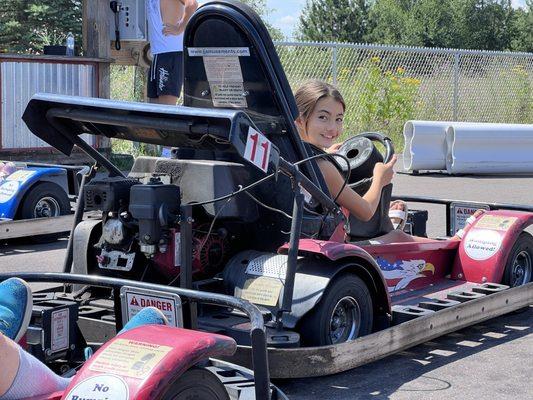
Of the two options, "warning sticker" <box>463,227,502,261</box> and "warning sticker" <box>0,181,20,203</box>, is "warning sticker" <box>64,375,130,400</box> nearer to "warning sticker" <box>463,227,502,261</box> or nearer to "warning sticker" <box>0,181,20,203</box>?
"warning sticker" <box>463,227,502,261</box>

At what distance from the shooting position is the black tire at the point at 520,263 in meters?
5.84

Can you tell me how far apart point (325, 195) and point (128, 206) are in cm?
93

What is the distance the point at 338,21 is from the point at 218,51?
224 feet

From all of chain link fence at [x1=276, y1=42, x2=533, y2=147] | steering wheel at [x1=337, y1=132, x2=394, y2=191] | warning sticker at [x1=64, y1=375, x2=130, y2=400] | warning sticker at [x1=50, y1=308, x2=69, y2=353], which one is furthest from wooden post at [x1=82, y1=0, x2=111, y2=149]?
warning sticker at [x1=64, y1=375, x2=130, y2=400]

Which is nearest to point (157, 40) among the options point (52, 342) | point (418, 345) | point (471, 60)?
point (418, 345)

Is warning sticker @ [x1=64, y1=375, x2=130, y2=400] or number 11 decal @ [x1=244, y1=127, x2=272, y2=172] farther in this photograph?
number 11 decal @ [x1=244, y1=127, x2=272, y2=172]

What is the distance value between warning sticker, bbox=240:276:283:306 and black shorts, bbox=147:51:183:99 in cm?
461

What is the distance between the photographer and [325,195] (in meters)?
4.69

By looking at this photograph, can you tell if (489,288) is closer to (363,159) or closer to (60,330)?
(363,159)

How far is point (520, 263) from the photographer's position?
19.7 feet

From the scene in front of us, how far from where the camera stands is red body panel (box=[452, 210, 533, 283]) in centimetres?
578

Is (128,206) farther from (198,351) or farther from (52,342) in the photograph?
(198,351)

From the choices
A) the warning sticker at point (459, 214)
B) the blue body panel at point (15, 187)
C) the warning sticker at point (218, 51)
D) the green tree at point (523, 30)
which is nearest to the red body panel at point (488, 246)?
the warning sticker at point (459, 214)

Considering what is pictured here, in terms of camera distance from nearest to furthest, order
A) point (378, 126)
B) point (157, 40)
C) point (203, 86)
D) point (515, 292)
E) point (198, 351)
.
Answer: point (198, 351) → point (203, 86) → point (515, 292) → point (157, 40) → point (378, 126)
